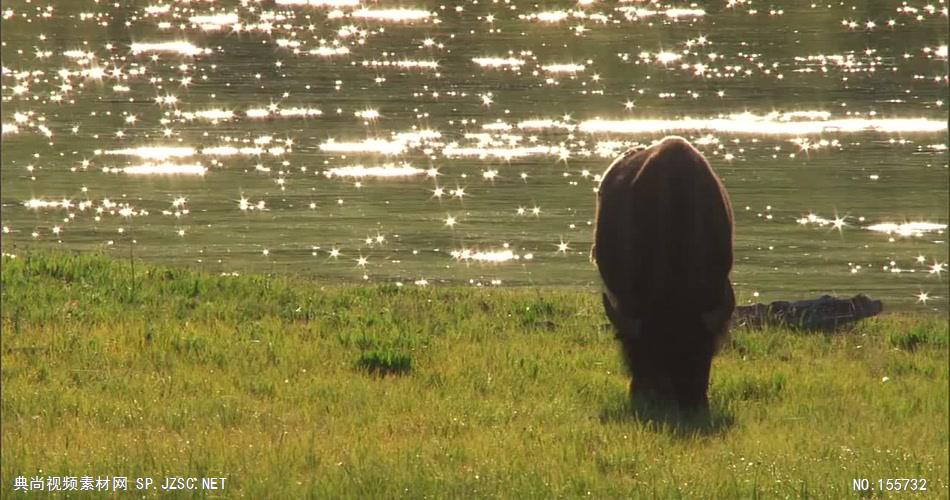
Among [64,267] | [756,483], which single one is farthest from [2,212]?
[756,483]

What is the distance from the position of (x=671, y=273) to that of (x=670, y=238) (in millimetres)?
254

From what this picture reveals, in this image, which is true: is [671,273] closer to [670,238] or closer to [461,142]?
[670,238]

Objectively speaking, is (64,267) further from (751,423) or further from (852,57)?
(852,57)

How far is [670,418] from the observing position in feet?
36.0

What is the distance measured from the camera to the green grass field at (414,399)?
29.5ft

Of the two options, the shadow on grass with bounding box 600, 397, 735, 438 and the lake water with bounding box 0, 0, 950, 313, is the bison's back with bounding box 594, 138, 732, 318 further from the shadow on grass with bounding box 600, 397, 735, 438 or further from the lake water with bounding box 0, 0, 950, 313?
the lake water with bounding box 0, 0, 950, 313

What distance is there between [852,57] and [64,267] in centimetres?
5587

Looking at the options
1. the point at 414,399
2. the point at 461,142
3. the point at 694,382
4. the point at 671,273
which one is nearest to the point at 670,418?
the point at 694,382

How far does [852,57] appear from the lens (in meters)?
68.1

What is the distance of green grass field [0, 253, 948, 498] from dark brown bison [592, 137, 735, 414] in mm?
388

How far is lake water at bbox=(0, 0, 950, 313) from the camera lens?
23.9 meters

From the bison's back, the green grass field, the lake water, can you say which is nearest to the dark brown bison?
the bison's back

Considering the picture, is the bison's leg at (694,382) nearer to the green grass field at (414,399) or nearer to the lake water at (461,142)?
the green grass field at (414,399)

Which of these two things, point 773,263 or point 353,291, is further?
point 773,263
